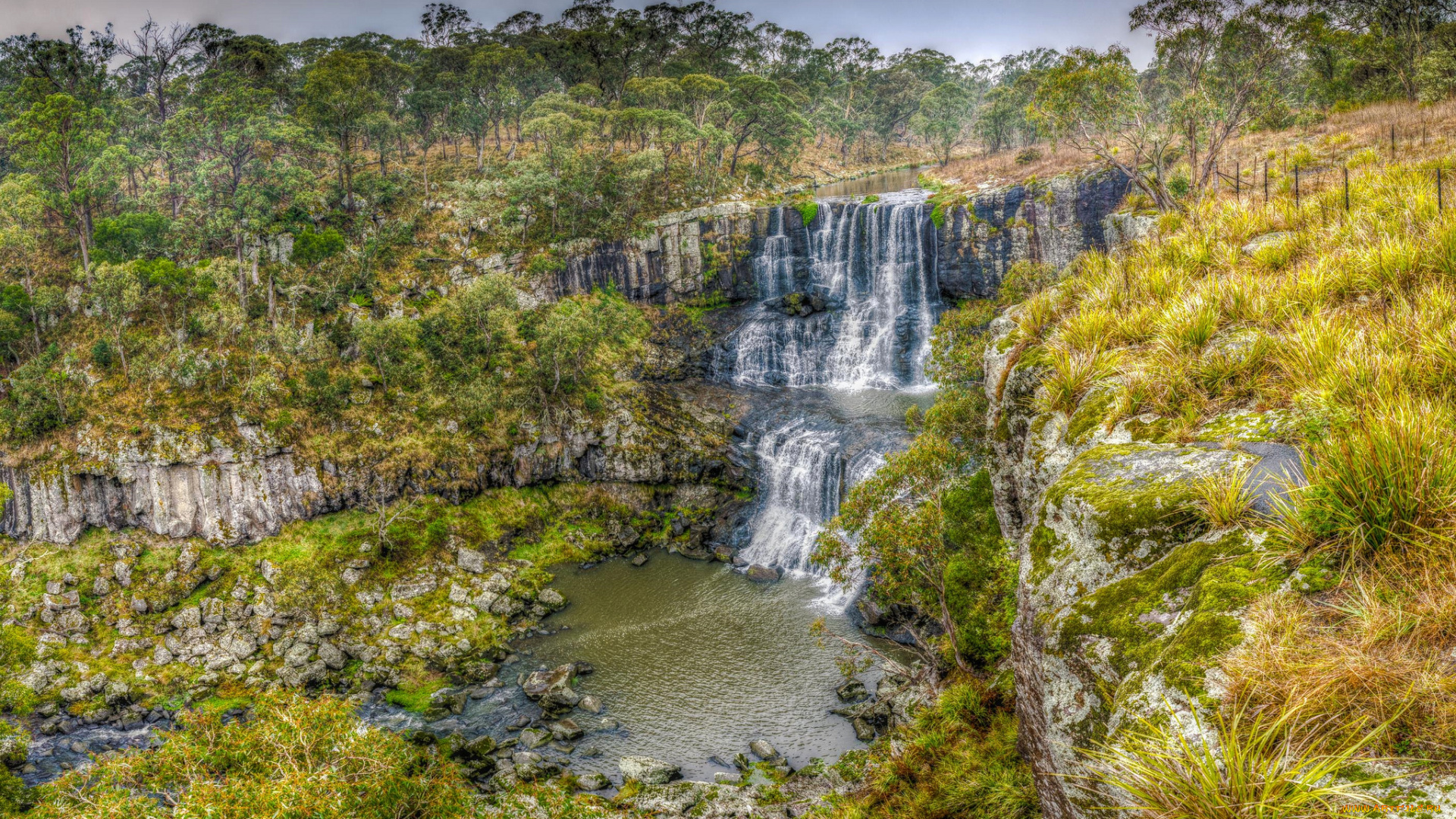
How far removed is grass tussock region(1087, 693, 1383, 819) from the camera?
310 cm

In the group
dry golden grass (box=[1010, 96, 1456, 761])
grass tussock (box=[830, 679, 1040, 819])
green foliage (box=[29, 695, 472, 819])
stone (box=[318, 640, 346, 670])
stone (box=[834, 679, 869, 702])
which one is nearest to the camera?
dry golden grass (box=[1010, 96, 1456, 761])

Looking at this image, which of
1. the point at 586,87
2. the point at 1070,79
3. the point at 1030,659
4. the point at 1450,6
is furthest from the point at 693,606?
the point at 586,87

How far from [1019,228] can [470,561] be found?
32.6m

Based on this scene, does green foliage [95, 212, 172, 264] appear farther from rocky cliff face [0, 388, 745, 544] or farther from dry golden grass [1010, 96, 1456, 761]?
dry golden grass [1010, 96, 1456, 761]

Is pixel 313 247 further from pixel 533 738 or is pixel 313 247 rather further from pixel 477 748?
pixel 533 738

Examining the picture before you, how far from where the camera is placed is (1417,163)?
41.0 ft

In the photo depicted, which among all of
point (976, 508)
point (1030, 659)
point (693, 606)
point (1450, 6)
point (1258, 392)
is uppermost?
point (1450, 6)

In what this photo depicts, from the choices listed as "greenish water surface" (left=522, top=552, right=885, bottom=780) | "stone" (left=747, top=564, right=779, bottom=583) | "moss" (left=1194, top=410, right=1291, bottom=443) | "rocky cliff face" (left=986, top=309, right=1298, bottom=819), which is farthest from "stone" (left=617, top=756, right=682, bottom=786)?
"moss" (left=1194, top=410, right=1291, bottom=443)

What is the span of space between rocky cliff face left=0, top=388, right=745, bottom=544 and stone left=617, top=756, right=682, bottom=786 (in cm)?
1549

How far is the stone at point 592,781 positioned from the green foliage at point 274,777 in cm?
521

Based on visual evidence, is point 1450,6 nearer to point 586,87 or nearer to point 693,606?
point 693,606

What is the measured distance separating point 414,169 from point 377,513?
33.9 m

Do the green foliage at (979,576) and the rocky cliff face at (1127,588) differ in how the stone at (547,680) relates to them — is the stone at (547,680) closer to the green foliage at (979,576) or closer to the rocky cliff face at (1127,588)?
the green foliage at (979,576)

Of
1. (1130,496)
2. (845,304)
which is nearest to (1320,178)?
(1130,496)
